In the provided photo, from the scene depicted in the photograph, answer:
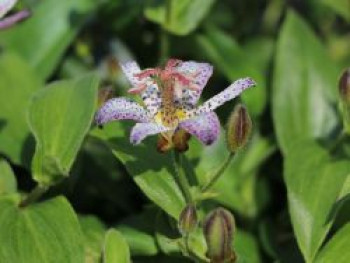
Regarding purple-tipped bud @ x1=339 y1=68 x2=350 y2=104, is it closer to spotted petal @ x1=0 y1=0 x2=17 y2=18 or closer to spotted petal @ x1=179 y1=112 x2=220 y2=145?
spotted petal @ x1=179 y1=112 x2=220 y2=145

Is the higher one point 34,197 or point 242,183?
point 34,197

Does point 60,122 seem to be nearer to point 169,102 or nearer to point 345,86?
point 169,102

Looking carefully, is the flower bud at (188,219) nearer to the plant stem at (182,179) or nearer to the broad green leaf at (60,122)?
the plant stem at (182,179)

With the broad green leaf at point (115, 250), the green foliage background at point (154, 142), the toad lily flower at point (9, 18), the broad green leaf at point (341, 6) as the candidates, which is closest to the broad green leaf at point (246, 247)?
the green foliage background at point (154, 142)

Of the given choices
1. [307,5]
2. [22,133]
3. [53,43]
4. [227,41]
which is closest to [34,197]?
[22,133]

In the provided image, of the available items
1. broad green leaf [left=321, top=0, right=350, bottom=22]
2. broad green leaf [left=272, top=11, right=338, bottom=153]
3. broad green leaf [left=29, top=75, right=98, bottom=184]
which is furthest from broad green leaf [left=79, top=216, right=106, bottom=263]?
broad green leaf [left=321, top=0, right=350, bottom=22]

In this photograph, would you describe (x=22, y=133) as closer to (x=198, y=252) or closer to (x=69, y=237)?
(x=69, y=237)

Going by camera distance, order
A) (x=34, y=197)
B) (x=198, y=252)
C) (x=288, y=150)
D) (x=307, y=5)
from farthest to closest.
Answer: (x=307, y=5), (x=288, y=150), (x=34, y=197), (x=198, y=252)
